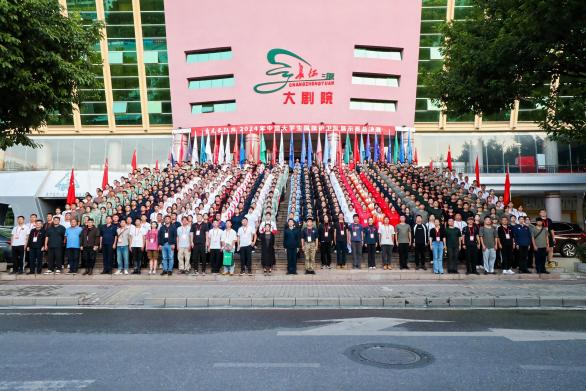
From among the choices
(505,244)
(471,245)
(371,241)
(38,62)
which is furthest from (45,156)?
(505,244)

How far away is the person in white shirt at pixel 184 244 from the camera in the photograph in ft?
43.6

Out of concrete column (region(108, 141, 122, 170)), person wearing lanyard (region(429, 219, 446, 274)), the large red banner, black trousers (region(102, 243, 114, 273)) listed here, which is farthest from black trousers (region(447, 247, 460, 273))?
concrete column (region(108, 141, 122, 170))

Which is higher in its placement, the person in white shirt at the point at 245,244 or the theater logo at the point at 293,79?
the theater logo at the point at 293,79

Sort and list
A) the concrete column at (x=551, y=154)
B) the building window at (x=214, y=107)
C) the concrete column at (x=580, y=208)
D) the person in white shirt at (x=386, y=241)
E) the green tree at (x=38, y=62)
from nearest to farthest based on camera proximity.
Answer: the green tree at (x=38, y=62), the person in white shirt at (x=386, y=241), the concrete column at (x=551, y=154), the concrete column at (x=580, y=208), the building window at (x=214, y=107)

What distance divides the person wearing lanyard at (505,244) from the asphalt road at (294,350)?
5152mm

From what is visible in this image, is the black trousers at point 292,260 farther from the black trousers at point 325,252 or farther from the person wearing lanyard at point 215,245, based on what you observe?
the person wearing lanyard at point 215,245

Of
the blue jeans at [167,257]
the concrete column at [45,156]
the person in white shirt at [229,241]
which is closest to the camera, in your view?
the person in white shirt at [229,241]

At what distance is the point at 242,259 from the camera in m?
13.2

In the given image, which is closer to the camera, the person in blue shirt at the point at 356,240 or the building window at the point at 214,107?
the person in blue shirt at the point at 356,240

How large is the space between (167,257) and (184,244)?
614mm

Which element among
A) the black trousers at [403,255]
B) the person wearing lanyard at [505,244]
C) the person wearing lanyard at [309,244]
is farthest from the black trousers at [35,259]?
the person wearing lanyard at [505,244]

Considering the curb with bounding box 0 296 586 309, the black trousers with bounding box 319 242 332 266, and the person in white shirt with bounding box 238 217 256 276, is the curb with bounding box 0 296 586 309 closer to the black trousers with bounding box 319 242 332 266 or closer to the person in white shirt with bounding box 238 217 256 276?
the person in white shirt with bounding box 238 217 256 276

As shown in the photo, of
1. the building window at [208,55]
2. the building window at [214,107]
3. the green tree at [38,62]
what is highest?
the building window at [208,55]

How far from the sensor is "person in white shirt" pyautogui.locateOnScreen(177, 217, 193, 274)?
43.6ft
